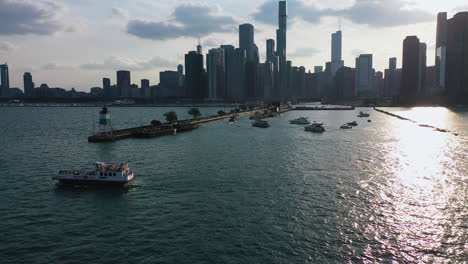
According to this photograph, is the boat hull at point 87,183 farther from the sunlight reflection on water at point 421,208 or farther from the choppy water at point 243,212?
the sunlight reflection on water at point 421,208

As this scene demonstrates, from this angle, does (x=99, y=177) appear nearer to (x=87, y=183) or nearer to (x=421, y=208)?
(x=87, y=183)

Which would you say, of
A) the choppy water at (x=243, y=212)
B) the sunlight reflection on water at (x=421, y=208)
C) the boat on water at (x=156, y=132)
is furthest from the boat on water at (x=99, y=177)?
the boat on water at (x=156, y=132)

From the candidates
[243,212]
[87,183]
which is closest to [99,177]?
[87,183]

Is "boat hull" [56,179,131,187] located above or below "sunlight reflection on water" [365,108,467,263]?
above

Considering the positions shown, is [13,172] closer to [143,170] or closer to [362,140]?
[143,170]

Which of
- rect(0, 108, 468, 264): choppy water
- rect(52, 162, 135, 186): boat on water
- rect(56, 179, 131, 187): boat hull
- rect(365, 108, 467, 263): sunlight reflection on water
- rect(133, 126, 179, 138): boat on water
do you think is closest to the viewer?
rect(0, 108, 468, 264): choppy water

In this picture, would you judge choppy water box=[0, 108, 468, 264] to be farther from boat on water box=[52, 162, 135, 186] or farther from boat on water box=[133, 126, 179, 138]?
boat on water box=[133, 126, 179, 138]

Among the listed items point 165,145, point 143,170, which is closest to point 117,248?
point 143,170

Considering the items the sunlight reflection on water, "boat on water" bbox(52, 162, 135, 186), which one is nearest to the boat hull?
"boat on water" bbox(52, 162, 135, 186)
